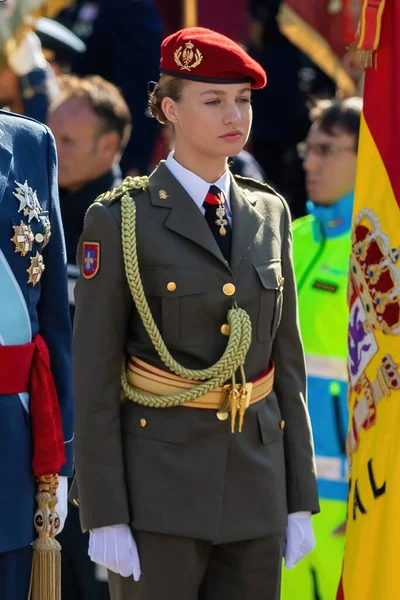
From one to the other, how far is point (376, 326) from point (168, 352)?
26.9 inches

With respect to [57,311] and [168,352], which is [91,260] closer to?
[57,311]

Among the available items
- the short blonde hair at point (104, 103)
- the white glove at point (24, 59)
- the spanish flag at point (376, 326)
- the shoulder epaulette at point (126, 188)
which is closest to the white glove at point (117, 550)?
the spanish flag at point (376, 326)

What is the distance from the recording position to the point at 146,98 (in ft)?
26.6

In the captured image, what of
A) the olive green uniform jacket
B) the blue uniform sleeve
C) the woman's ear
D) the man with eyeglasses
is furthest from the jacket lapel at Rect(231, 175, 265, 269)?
the man with eyeglasses

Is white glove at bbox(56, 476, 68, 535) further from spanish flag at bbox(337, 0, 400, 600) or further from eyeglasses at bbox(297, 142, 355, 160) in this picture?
eyeglasses at bbox(297, 142, 355, 160)

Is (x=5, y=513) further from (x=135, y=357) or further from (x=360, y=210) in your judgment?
(x=360, y=210)

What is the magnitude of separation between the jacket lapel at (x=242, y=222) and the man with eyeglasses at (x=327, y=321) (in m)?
1.42

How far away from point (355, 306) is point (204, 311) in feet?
2.14

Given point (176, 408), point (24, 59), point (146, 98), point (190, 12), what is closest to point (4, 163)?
point (176, 408)

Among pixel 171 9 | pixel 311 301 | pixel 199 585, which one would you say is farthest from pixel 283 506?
pixel 171 9

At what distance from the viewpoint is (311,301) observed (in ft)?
17.8

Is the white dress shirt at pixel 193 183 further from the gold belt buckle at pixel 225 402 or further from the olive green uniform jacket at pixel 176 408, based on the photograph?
the gold belt buckle at pixel 225 402

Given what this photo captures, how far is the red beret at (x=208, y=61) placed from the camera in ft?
12.6

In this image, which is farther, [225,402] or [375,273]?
[375,273]
